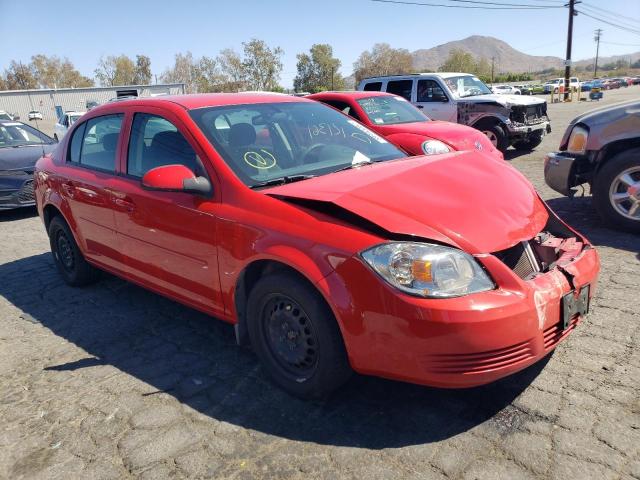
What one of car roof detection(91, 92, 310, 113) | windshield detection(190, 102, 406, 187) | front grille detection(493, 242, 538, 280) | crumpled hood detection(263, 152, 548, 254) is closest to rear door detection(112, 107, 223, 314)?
car roof detection(91, 92, 310, 113)

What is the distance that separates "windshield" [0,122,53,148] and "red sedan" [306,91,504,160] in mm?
5256

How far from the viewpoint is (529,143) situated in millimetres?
12211

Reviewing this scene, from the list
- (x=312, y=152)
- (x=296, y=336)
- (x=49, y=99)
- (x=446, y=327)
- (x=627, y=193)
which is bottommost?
(x=296, y=336)

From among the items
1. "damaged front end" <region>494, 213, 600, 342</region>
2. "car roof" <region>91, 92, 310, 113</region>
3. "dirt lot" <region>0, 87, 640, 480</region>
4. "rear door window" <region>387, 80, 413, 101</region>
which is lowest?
"dirt lot" <region>0, 87, 640, 480</region>

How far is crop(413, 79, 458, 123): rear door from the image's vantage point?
11.7 meters

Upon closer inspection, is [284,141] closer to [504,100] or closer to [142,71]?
[504,100]

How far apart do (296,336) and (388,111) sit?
22.0ft

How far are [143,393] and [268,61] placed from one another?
8029 centimetres

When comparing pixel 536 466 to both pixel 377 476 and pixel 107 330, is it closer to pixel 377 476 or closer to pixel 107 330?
pixel 377 476

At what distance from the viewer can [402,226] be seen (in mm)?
2467

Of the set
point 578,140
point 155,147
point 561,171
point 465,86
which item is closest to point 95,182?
point 155,147

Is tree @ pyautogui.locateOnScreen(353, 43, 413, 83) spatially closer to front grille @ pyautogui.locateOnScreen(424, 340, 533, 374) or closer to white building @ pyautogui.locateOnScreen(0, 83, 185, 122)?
white building @ pyautogui.locateOnScreen(0, 83, 185, 122)

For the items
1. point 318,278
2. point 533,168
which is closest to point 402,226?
point 318,278

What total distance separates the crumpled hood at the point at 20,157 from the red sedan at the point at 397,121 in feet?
15.5
